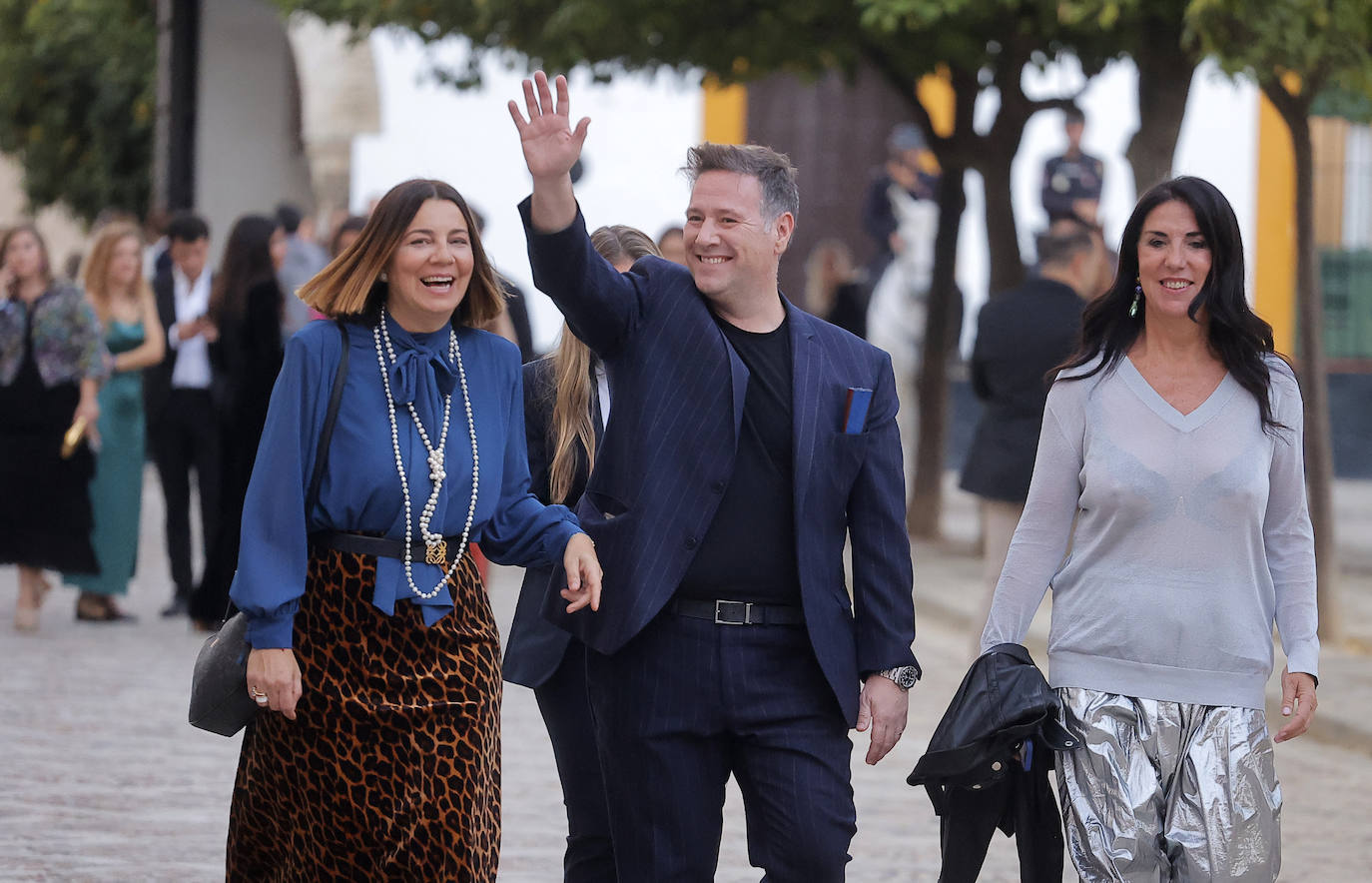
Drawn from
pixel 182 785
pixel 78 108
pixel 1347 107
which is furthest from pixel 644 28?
pixel 78 108

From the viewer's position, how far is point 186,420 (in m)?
11.9

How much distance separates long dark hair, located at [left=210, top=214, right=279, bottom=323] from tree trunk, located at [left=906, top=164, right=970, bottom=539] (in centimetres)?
678

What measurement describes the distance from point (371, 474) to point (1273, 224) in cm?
2099

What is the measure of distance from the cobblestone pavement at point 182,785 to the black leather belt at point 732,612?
2198mm

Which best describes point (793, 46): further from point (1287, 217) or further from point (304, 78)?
point (1287, 217)

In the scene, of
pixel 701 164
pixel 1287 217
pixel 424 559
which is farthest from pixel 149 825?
pixel 1287 217

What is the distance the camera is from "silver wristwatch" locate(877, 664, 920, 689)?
4551 mm

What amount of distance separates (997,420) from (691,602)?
5.63m

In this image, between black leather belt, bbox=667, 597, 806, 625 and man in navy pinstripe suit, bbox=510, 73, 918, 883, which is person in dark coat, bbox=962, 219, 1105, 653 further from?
black leather belt, bbox=667, 597, 806, 625

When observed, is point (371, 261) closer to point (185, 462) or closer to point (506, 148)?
point (185, 462)

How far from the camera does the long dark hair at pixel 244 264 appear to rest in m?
10.6

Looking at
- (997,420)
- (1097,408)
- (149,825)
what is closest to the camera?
(1097,408)

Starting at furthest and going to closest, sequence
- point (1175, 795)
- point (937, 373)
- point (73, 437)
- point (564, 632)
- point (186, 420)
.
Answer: point (937, 373)
point (186, 420)
point (73, 437)
point (564, 632)
point (1175, 795)

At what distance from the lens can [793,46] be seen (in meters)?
13.8
